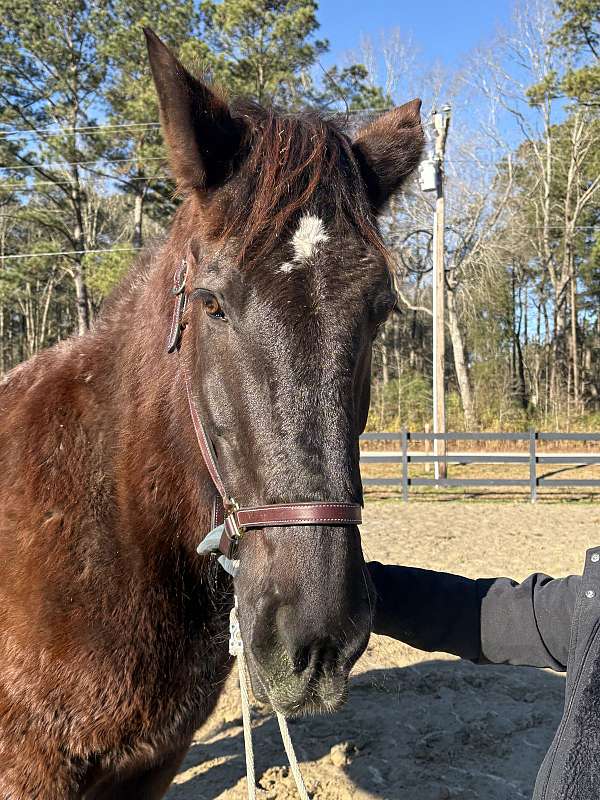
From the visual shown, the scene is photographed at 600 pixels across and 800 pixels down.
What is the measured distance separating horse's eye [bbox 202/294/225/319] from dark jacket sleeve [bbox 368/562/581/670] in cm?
114

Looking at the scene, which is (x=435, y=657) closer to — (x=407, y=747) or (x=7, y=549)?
(x=407, y=747)

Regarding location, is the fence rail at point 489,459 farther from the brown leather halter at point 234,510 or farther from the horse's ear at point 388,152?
the brown leather halter at point 234,510

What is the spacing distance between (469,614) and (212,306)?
4.72 feet

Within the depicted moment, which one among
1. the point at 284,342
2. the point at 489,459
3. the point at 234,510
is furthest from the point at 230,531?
the point at 489,459

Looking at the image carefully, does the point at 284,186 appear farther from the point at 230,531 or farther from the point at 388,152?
the point at 230,531

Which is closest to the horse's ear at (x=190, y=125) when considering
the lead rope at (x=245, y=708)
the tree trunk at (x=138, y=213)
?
the lead rope at (x=245, y=708)

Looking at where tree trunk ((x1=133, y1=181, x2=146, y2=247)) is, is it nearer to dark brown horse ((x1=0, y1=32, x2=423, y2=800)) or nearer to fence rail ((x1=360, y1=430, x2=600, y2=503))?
fence rail ((x1=360, y1=430, x2=600, y2=503))

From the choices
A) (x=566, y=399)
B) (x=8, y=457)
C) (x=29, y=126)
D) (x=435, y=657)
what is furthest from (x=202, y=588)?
(x=566, y=399)

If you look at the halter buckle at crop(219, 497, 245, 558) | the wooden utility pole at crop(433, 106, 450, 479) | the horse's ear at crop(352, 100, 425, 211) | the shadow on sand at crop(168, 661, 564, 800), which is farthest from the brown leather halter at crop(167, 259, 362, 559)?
the wooden utility pole at crop(433, 106, 450, 479)

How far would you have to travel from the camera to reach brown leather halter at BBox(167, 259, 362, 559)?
1415mm

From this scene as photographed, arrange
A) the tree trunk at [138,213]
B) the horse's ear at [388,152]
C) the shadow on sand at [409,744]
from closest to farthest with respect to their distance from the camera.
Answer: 1. the horse's ear at [388,152]
2. the shadow on sand at [409,744]
3. the tree trunk at [138,213]

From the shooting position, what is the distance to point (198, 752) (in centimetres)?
420

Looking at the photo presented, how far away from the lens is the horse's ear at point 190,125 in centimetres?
172

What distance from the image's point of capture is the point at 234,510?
64.2 inches
